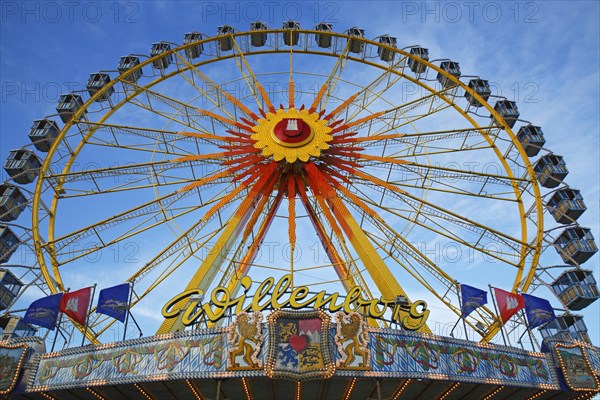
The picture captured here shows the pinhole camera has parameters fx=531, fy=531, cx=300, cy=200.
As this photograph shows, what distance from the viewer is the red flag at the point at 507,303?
17.5 meters

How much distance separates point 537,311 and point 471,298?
7.40ft

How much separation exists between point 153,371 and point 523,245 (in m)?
14.3

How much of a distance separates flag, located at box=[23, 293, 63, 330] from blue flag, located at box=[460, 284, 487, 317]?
516 inches

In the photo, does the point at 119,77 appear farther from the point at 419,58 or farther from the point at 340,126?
the point at 419,58

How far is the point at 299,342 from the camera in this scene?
14336mm

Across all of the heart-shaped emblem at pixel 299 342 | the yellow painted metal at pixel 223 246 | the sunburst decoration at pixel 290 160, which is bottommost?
the heart-shaped emblem at pixel 299 342

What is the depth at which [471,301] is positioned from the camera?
17812mm

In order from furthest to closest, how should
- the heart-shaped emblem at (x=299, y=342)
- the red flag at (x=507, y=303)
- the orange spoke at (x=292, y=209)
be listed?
the orange spoke at (x=292, y=209) < the red flag at (x=507, y=303) < the heart-shaped emblem at (x=299, y=342)

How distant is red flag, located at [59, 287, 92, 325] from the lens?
16438 millimetres

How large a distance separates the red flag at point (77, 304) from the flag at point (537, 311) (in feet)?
47.3

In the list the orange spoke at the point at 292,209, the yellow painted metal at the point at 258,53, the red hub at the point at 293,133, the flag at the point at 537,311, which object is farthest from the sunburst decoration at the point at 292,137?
the flag at the point at 537,311

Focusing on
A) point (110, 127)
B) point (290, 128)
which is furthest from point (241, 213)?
point (110, 127)

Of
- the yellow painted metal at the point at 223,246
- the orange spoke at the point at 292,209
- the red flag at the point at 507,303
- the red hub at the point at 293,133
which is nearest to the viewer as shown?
the yellow painted metal at the point at 223,246

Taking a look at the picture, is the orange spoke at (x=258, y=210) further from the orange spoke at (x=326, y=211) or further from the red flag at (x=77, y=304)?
the red flag at (x=77, y=304)
